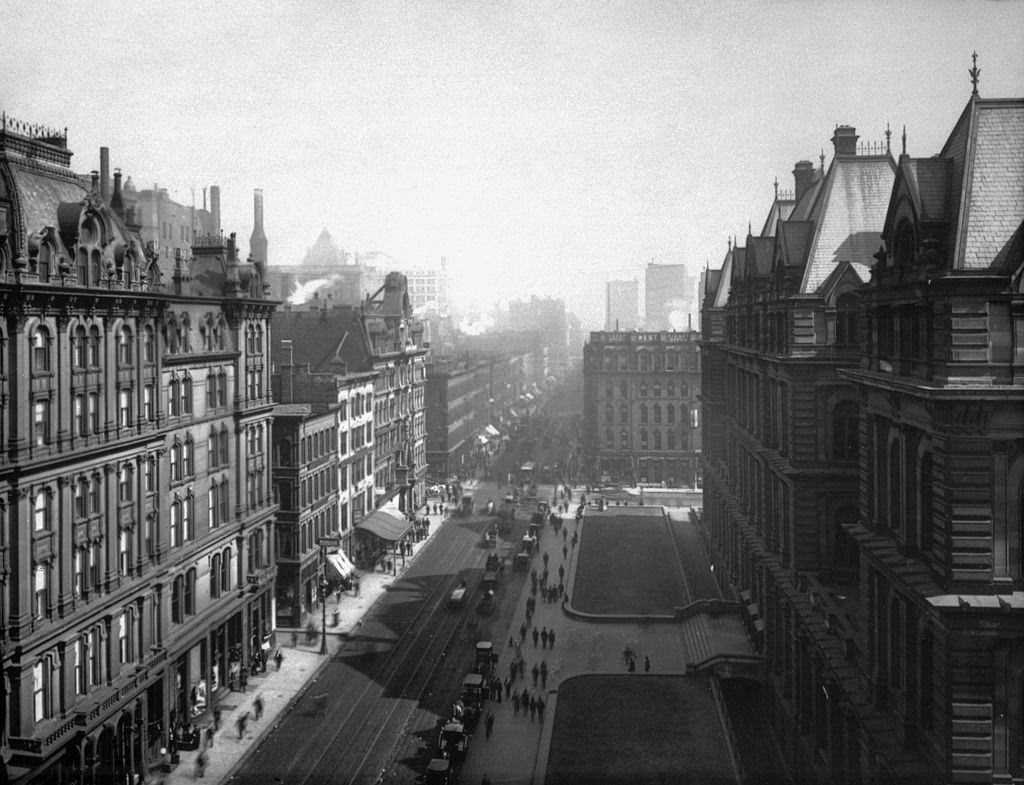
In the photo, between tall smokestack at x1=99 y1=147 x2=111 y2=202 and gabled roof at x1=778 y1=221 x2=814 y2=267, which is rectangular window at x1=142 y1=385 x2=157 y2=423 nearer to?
tall smokestack at x1=99 y1=147 x2=111 y2=202

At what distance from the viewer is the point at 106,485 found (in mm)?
36625

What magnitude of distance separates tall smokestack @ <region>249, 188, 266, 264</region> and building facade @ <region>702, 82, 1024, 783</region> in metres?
72.8

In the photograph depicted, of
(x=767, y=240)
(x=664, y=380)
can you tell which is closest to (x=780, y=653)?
(x=767, y=240)

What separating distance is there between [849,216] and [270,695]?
122ft

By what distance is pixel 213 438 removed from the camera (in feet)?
156

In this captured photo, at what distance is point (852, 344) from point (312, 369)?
165 ft

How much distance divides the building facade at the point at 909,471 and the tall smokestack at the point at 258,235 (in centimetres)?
7283

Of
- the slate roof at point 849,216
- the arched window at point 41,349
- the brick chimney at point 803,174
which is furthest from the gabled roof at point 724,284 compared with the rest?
the arched window at point 41,349

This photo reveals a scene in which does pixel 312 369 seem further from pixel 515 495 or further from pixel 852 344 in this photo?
pixel 852 344

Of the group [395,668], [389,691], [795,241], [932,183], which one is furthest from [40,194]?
[795,241]

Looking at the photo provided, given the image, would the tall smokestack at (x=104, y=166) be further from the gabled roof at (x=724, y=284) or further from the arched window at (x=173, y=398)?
the gabled roof at (x=724, y=284)

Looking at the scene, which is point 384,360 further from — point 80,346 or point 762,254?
point 80,346

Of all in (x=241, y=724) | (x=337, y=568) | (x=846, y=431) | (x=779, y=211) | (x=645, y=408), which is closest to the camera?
(x=846, y=431)

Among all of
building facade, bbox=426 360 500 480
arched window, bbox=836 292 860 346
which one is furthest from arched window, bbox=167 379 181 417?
building facade, bbox=426 360 500 480
